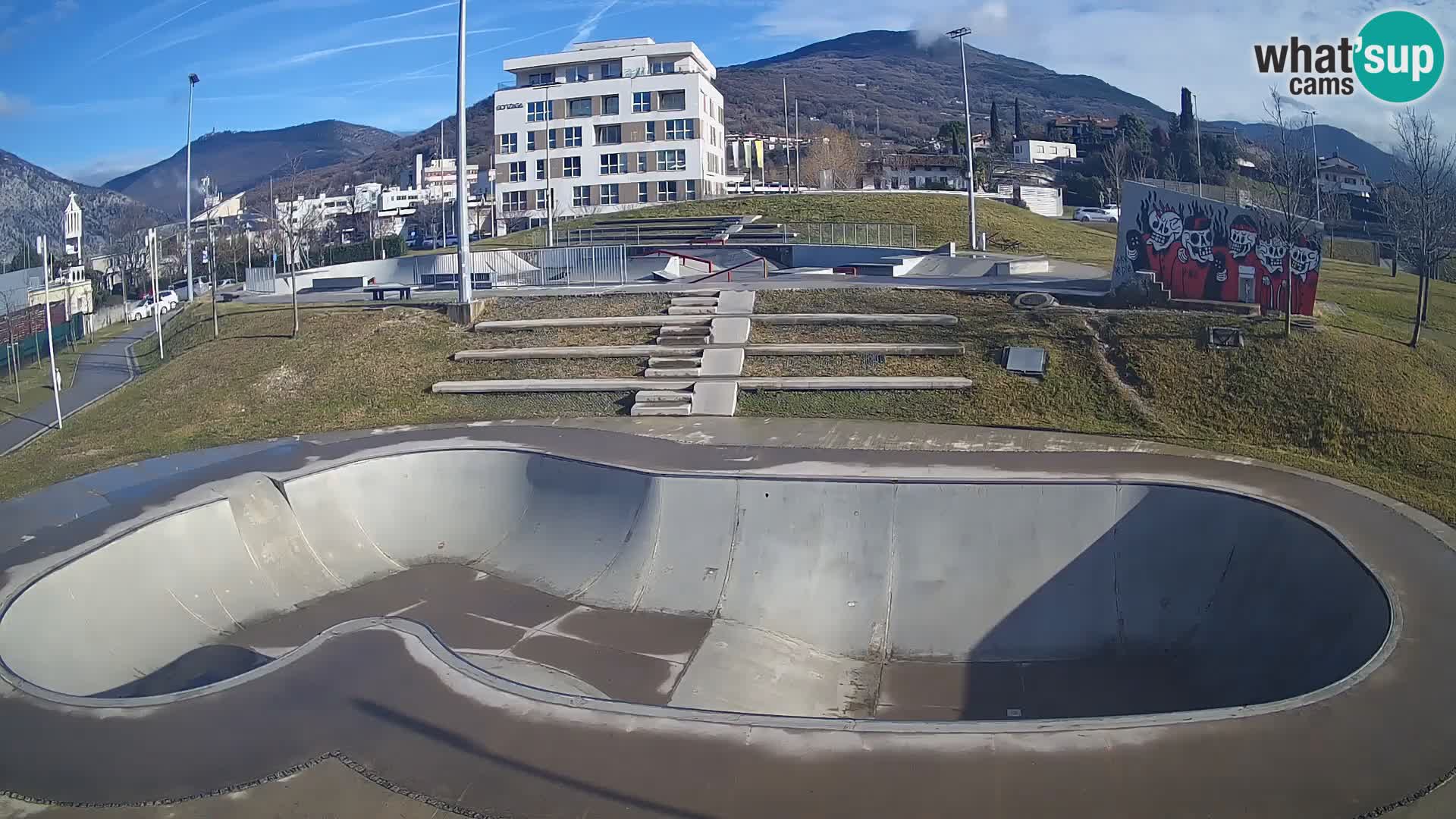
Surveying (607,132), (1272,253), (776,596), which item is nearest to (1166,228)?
(1272,253)

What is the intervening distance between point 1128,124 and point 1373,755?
12194 centimetres

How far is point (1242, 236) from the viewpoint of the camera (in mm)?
23328

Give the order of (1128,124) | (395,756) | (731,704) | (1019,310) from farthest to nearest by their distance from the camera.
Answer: (1128,124) → (1019,310) → (731,704) → (395,756)

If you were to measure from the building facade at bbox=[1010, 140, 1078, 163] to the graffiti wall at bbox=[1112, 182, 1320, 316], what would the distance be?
9869 centimetres

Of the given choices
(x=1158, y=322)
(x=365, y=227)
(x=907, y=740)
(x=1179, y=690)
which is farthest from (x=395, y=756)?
(x=365, y=227)

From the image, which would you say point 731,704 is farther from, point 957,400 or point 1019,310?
point 1019,310

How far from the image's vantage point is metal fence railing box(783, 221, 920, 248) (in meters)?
44.9

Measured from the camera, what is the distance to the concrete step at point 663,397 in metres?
23.0

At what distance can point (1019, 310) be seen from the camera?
2597 centimetres

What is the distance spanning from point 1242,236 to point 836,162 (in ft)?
207

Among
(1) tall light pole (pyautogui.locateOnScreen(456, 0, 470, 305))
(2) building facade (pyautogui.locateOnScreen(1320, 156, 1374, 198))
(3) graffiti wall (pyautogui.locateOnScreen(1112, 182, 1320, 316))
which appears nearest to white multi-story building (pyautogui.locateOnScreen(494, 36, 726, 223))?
(1) tall light pole (pyautogui.locateOnScreen(456, 0, 470, 305))

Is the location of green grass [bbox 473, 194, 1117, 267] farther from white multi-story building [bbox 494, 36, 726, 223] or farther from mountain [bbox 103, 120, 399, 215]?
mountain [bbox 103, 120, 399, 215]

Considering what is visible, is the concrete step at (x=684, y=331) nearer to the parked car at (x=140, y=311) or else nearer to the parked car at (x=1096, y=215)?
the parked car at (x=140, y=311)

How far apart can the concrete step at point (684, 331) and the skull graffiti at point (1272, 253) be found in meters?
13.9
